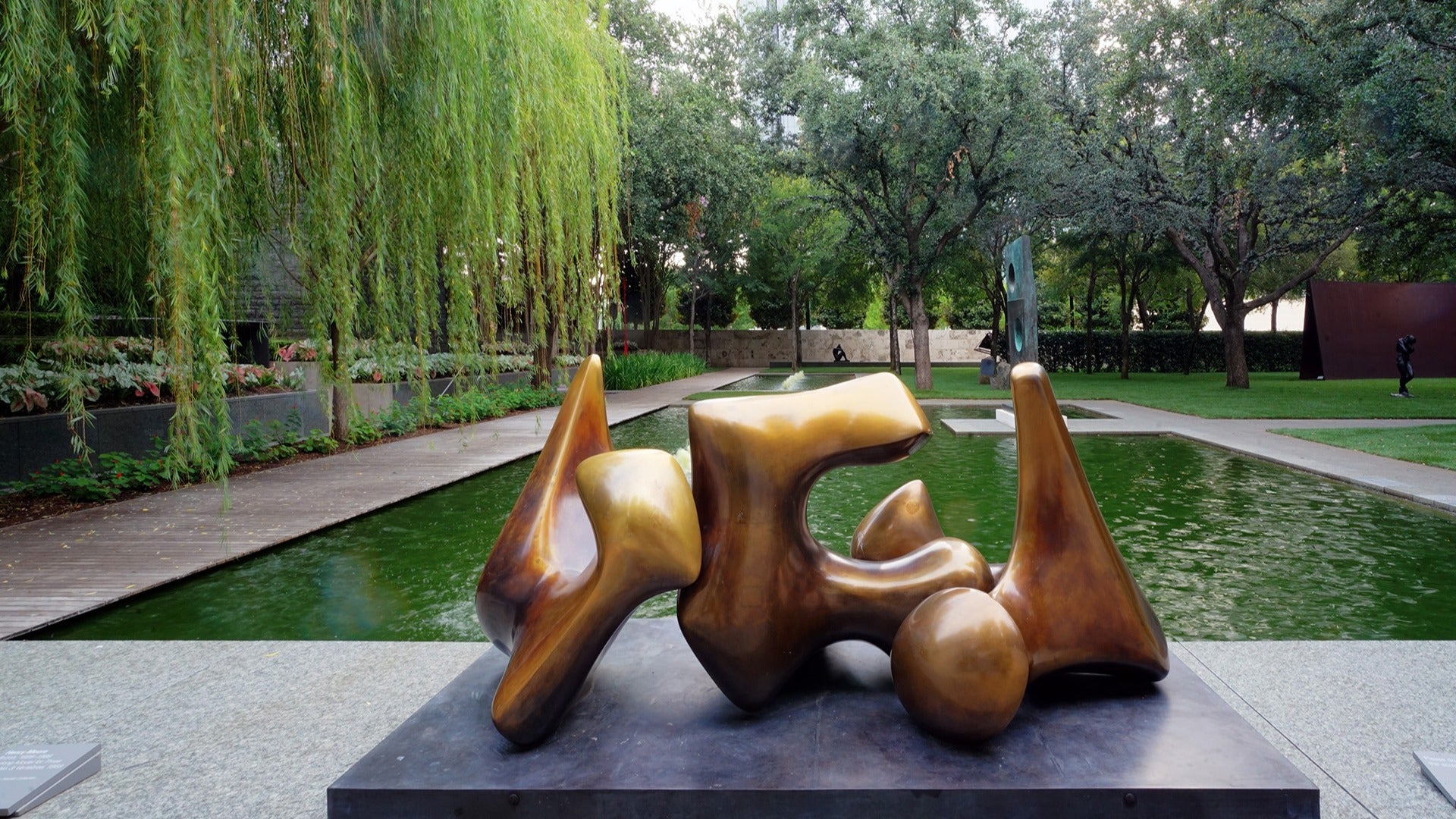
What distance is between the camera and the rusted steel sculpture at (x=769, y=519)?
2299 mm

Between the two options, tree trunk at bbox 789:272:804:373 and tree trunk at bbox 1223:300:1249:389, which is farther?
tree trunk at bbox 789:272:804:373

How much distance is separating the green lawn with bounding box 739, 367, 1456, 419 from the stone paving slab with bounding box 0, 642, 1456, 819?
13150 millimetres

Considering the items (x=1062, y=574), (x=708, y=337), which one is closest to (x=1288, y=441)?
(x=1062, y=574)

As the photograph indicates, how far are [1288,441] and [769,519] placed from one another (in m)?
11.8

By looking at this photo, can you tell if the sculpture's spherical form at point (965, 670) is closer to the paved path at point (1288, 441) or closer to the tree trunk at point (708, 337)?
the paved path at point (1288, 441)

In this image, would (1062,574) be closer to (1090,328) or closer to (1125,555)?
(1125,555)

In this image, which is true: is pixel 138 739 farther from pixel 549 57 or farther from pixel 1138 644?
pixel 549 57

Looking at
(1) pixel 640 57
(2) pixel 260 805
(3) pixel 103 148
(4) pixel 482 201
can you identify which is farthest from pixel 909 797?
(1) pixel 640 57

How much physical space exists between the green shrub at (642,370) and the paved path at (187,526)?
1084 centimetres

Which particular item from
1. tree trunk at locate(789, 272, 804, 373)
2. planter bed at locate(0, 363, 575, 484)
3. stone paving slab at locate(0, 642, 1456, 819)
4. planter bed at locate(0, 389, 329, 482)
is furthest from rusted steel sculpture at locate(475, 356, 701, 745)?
tree trunk at locate(789, 272, 804, 373)

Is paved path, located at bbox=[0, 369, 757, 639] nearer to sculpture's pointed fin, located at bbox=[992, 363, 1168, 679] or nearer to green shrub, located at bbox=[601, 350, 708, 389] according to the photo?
sculpture's pointed fin, located at bbox=[992, 363, 1168, 679]

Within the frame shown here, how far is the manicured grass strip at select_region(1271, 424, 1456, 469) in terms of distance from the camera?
32.1 ft

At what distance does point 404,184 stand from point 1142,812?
449 cm

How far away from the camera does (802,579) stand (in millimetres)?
2373
